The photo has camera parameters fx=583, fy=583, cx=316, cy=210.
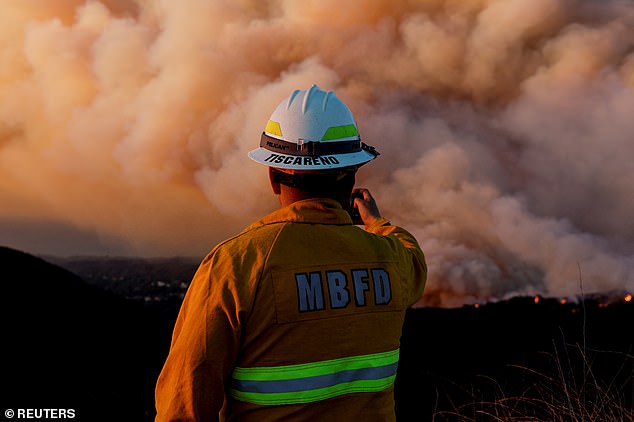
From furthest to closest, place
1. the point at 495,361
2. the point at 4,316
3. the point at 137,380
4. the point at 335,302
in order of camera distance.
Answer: the point at 495,361, the point at 137,380, the point at 4,316, the point at 335,302

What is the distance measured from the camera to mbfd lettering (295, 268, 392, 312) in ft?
8.43

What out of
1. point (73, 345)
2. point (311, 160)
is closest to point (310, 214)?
point (311, 160)

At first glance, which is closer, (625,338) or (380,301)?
(380,301)

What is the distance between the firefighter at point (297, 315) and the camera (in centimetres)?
246

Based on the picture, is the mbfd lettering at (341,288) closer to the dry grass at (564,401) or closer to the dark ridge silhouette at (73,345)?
the dry grass at (564,401)

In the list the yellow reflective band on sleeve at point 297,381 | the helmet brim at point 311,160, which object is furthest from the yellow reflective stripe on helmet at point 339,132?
the yellow reflective band on sleeve at point 297,381

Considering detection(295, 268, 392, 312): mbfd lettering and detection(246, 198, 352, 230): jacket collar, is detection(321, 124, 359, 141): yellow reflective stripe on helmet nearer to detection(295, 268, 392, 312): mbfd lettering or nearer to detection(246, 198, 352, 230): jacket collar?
detection(246, 198, 352, 230): jacket collar

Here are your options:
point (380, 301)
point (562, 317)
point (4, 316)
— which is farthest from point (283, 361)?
point (562, 317)

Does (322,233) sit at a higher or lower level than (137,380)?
higher

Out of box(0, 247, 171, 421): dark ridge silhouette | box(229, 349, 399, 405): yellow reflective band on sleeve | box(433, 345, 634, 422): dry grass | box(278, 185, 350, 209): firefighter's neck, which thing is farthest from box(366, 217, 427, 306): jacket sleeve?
box(0, 247, 171, 421): dark ridge silhouette

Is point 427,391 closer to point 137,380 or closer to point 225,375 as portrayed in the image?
point 137,380

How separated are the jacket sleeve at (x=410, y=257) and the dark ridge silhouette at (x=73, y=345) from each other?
15.8 meters

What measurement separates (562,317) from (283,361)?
9853cm

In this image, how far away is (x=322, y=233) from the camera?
2.68 meters
